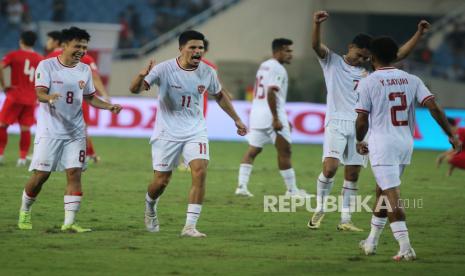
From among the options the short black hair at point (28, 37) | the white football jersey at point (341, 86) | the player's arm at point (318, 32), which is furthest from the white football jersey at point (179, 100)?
the short black hair at point (28, 37)

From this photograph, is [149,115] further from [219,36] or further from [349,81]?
[349,81]

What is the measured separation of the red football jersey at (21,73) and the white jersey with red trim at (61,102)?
24.3 feet

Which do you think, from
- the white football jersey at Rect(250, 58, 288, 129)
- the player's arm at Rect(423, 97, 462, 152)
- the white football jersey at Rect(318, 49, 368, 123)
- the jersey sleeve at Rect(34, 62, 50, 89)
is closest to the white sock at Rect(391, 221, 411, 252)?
the player's arm at Rect(423, 97, 462, 152)

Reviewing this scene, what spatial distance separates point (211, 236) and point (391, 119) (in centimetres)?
270

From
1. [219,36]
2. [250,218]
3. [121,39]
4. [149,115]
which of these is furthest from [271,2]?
[250,218]

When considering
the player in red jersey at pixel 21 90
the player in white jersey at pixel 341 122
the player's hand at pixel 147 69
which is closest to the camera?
the player's hand at pixel 147 69

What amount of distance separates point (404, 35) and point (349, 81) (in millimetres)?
26737

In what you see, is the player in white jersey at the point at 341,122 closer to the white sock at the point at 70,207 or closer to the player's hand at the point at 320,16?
the player's hand at the point at 320,16

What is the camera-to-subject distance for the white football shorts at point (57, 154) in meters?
10.8

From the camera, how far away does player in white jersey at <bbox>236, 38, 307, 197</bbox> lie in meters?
15.3

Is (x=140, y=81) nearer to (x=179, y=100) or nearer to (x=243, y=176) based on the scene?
(x=179, y=100)

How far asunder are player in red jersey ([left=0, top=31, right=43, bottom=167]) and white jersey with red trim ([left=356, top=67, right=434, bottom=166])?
32.6ft

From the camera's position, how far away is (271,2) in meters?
35.2

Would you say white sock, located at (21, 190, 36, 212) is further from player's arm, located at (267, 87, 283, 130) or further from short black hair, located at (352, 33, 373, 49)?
player's arm, located at (267, 87, 283, 130)
